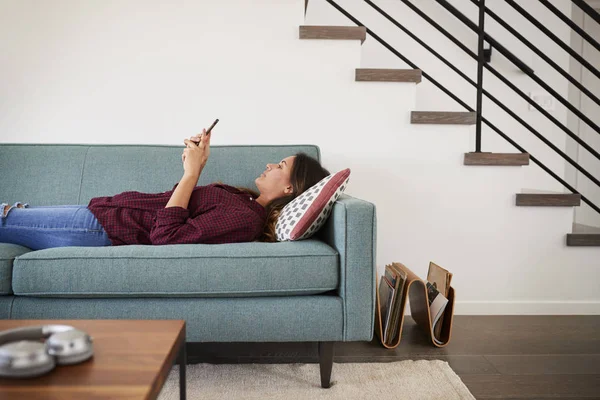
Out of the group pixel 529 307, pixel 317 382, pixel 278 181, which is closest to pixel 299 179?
pixel 278 181

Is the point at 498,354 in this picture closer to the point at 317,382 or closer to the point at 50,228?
the point at 317,382

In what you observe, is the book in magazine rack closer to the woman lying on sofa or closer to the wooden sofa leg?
the wooden sofa leg

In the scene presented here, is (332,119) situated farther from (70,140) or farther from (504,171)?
(70,140)

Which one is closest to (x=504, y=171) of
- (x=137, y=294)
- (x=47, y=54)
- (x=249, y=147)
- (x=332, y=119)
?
(x=332, y=119)

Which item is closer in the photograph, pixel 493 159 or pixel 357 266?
pixel 357 266

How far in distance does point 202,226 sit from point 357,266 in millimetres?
565

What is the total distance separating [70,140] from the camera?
8.84 ft

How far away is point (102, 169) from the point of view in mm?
2387

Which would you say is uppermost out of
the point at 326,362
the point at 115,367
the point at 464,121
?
the point at 464,121

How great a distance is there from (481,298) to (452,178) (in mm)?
635

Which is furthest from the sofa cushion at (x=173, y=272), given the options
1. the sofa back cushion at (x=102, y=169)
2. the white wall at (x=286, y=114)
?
the white wall at (x=286, y=114)

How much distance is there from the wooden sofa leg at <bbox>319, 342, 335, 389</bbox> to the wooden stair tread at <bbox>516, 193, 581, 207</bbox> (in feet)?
4.70

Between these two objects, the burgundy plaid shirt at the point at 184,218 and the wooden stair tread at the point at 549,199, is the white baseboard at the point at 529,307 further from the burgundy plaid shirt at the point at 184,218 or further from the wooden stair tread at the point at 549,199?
the burgundy plaid shirt at the point at 184,218

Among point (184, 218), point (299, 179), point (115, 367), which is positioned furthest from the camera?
point (299, 179)
